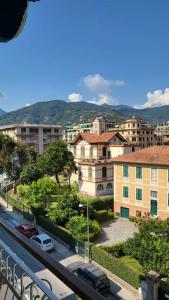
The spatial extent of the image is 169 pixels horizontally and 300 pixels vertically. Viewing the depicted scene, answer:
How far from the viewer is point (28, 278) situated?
2.28 meters

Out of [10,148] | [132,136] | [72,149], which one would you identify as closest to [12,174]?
[10,148]

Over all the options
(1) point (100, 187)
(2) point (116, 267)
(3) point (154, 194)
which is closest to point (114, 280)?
(2) point (116, 267)

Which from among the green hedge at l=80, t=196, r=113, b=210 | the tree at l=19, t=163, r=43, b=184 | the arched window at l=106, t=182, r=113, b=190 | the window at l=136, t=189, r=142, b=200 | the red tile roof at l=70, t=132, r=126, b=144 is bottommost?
the green hedge at l=80, t=196, r=113, b=210

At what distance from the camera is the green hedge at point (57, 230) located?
61.5 ft

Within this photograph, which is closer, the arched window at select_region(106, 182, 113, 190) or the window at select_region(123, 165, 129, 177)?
the window at select_region(123, 165, 129, 177)

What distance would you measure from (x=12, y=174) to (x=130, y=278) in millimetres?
26218

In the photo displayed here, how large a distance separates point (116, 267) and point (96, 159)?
67.0 ft

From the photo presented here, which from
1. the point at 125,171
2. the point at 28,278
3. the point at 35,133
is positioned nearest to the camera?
the point at 28,278

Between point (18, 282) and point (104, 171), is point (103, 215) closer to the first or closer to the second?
point (104, 171)

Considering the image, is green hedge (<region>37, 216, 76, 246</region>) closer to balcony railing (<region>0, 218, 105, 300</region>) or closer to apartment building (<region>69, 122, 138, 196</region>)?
apartment building (<region>69, 122, 138, 196</region>)

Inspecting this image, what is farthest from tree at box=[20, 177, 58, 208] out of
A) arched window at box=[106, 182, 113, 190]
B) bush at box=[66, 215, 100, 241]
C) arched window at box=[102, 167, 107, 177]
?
arched window at box=[106, 182, 113, 190]

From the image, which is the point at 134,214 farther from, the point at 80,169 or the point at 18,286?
the point at 18,286

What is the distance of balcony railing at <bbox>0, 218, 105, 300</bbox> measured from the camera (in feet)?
5.99

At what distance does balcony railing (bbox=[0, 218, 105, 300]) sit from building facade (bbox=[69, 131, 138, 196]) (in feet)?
91.5
